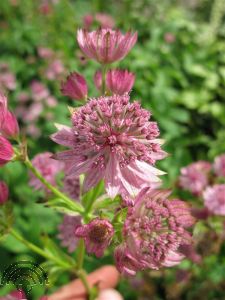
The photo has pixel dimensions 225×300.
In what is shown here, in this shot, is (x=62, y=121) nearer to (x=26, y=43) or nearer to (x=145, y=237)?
(x=26, y=43)

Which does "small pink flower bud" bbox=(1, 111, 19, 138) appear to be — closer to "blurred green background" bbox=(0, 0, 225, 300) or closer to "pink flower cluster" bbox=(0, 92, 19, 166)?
"pink flower cluster" bbox=(0, 92, 19, 166)

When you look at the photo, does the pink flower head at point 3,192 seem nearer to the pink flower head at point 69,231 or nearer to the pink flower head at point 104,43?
the pink flower head at point 69,231

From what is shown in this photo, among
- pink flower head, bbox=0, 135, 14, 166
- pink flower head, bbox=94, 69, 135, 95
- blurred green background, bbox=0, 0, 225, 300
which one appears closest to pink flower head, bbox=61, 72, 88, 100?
pink flower head, bbox=94, 69, 135, 95

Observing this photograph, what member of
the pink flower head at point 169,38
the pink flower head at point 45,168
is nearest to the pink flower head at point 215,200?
the pink flower head at point 45,168

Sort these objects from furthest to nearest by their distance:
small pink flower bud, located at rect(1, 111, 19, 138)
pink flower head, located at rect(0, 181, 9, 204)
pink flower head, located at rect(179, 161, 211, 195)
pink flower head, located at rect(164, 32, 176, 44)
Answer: pink flower head, located at rect(164, 32, 176, 44) → pink flower head, located at rect(179, 161, 211, 195) → pink flower head, located at rect(0, 181, 9, 204) → small pink flower bud, located at rect(1, 111, 19, 138)

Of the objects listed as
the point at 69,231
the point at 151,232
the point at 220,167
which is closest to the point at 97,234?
the point at 151,232
